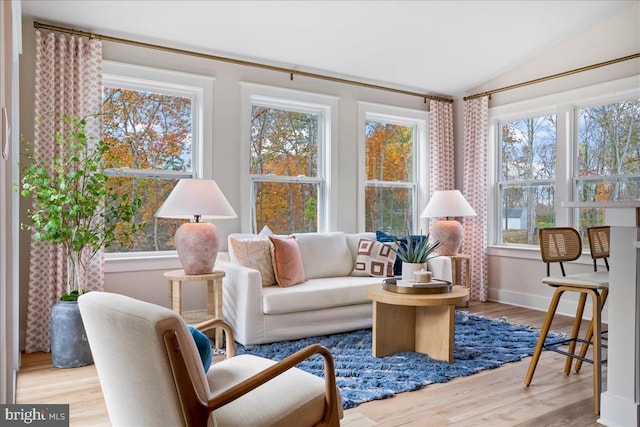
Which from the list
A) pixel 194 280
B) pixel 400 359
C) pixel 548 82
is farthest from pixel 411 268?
pixel 548 82

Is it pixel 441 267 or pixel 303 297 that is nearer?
pixel 303 297

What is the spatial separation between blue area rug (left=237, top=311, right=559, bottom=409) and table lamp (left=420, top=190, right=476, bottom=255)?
1.06 m

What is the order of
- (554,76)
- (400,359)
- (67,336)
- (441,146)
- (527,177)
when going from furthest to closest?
(441,146)
(527,177)
(554,76)
(400,359)
(67,336)

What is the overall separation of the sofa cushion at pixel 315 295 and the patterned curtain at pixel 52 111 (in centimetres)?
140

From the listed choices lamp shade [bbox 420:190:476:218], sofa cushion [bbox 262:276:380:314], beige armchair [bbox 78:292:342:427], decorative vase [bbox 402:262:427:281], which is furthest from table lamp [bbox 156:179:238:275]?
lamp shade [bbox 420:190:476:218]

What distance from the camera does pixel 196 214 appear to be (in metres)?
3.45

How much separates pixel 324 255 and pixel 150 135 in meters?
1.93

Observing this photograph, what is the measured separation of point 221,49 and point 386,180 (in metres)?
2.41

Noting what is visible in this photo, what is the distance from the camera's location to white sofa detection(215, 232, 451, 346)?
11.7 feet

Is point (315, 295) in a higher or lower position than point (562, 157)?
lower

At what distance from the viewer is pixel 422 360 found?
331cm

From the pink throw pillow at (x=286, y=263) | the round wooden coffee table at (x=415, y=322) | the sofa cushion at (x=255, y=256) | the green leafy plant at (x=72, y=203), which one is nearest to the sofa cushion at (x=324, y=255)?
the pink throw pillow at (x=286, y=263)

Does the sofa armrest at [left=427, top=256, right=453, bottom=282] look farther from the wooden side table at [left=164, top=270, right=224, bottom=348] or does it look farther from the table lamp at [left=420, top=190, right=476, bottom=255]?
the wooden side table at [left=164, top=270, right=224, bottom=348]

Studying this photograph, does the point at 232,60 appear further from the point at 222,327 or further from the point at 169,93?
the point at 222,327
